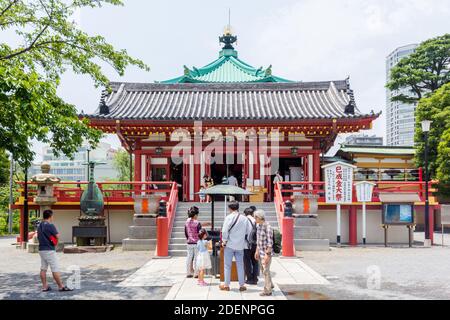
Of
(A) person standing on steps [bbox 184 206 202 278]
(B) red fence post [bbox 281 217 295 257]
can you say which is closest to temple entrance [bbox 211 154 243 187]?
(B) red fence post [bbox 281 217 295 257]

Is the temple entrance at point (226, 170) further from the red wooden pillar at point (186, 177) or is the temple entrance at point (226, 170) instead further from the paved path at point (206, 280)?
the paved path at point (206, 280)

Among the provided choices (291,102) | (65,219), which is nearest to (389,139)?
(291,102)

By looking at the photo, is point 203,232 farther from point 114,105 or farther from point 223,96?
point 223,96

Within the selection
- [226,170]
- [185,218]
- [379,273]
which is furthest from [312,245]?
[226,170]

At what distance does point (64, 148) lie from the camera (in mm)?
11367

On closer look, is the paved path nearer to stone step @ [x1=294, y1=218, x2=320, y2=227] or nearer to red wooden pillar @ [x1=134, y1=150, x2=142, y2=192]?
stone step @ [x1=294, y1=218, x2=320, y2=227]

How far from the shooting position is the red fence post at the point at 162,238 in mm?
14547

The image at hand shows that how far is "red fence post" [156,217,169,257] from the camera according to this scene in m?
14.5

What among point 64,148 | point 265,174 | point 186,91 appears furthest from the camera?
point 186,91

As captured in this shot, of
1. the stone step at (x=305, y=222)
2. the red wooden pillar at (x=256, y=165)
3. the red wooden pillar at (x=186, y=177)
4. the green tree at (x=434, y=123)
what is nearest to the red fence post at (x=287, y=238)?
the stone step at (x=305, y=222)

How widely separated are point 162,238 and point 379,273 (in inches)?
279

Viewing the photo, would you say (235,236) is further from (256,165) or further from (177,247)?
(256,165)

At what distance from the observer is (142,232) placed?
1680cm

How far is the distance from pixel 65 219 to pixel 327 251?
11.4m
